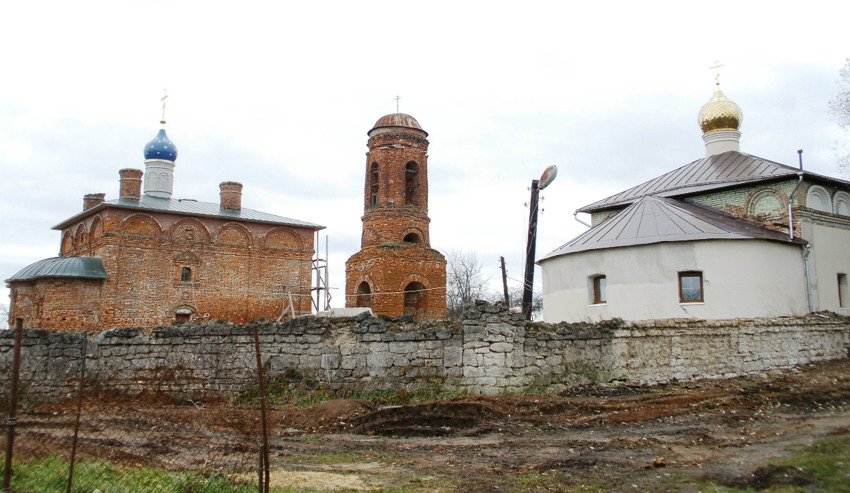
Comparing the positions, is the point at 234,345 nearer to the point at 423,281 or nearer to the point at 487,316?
the point at 487,316

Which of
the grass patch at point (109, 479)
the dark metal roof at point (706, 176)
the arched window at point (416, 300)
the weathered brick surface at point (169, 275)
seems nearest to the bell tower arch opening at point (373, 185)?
the arched window at point (416, 300)

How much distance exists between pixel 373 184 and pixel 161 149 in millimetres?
11897

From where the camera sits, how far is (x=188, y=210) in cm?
2806

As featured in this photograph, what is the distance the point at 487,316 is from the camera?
11859 millimetres

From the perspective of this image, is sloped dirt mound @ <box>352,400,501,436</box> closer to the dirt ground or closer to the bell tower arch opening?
the dirt ground

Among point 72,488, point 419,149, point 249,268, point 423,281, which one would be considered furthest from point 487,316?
point 249,268

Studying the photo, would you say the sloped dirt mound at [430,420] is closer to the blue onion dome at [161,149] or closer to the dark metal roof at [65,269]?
the dark metal roof at [65,269]

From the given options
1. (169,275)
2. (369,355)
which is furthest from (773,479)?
(169,275)

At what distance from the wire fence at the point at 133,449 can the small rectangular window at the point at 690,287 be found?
10.8m

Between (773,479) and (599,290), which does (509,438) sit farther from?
(599,290)

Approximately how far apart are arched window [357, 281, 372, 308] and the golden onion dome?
14084mm

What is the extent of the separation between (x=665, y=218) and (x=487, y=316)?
836 centimetres

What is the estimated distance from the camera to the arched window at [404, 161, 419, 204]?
25.0 metres

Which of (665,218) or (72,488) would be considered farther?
(665,218)
